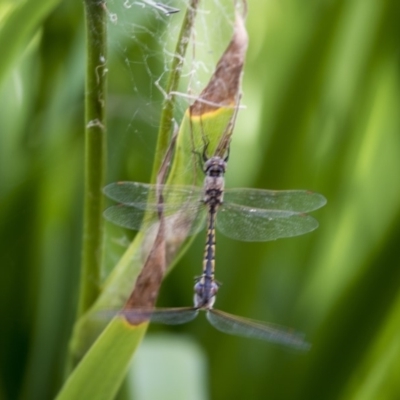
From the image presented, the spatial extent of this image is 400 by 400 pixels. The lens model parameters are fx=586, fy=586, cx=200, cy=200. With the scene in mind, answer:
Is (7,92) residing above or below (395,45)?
below

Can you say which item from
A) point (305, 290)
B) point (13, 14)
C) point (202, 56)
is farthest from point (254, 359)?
point (13, 14)

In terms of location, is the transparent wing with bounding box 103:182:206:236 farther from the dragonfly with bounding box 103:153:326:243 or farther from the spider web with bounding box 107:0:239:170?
the spider web with bounding box 107:0:239:170

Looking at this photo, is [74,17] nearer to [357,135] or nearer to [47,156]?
[47,156]

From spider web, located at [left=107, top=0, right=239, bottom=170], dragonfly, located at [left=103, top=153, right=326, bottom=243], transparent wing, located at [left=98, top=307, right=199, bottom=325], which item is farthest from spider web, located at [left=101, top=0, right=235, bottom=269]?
transparent wing, located at [left=98, top=307, right=199, bottom=325]

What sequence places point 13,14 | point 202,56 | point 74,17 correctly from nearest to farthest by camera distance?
point 13,14, point 202,56, point 74,17

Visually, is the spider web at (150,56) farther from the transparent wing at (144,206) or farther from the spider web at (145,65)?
the transparent wing at (144,206)

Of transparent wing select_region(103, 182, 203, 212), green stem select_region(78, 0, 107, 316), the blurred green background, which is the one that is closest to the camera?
green stem select_region(78, 0, 107, 316)

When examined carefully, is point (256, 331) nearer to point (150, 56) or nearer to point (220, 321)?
point (220, 321)
